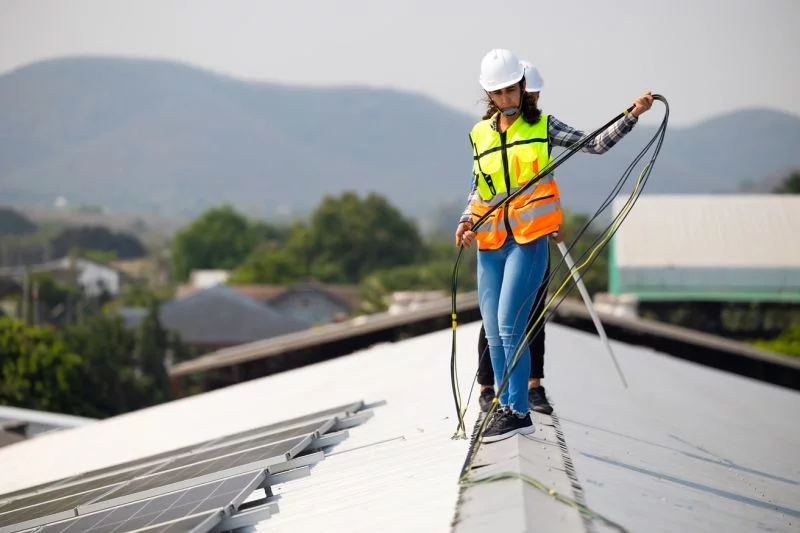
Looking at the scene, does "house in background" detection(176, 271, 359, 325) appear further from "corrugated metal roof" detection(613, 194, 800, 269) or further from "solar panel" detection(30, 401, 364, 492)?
"solar panel" detection(30, 401, 364, 492)

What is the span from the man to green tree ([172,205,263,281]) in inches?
6947

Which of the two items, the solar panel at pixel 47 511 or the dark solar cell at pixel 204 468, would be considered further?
the dark solar cell at pixel 204 468

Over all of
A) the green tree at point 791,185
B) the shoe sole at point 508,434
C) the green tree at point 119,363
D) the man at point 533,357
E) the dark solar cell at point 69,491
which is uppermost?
the green tree at point 791,185

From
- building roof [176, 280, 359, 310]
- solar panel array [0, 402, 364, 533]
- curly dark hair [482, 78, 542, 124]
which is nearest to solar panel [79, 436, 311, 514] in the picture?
solar panel array [0, 402, 364, 533]

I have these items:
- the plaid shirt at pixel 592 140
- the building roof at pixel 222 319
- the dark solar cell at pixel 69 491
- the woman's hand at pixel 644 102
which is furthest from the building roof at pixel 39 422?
the building roof at pixel 222 319

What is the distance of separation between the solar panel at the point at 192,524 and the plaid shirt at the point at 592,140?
1.95 meters

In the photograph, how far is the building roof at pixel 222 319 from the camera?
93.9 meters

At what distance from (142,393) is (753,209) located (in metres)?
36.7

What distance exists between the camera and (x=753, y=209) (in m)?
69.9

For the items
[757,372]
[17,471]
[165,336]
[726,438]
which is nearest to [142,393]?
[165,336]

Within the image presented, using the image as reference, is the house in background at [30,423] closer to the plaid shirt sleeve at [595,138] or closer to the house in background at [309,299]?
the plaid shirt sleeve at [595,138]

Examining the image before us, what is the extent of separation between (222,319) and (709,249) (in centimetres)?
4330

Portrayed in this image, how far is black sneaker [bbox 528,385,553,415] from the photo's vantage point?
7.29 metres

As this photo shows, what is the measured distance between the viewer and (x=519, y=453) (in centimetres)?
579
